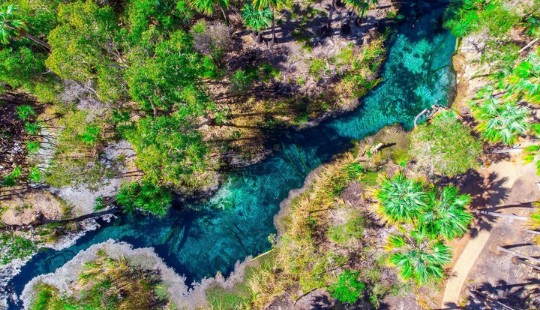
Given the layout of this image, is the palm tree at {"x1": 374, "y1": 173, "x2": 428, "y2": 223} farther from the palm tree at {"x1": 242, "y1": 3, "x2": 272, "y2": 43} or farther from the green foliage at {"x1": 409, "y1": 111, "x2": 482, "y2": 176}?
the palm tree at {"x1": 242, "y1": 3, "x2": 272, "y2": 43}

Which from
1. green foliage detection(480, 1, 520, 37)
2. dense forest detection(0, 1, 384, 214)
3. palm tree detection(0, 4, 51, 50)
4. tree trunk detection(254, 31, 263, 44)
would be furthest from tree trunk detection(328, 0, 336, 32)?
palm tree detection(0, 4, 51, 50)

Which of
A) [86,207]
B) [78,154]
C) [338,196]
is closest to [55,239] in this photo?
[86,207]

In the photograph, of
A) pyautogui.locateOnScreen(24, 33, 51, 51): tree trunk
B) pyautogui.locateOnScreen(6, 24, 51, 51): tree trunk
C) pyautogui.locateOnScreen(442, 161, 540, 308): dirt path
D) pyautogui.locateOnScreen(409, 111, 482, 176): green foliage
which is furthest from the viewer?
pyautogui.locateOnScreen(442, 161, 540, 308): dirt path

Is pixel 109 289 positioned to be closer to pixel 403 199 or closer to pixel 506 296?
pixel 403 199

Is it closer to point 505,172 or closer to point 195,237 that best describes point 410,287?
point 505,172

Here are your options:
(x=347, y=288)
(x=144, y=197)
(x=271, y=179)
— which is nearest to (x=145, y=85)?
(x=144, y=197)

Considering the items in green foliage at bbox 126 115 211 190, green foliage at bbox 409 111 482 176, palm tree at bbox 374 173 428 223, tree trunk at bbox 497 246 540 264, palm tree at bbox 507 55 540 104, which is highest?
green foliage at bbox 126 115 211 190
